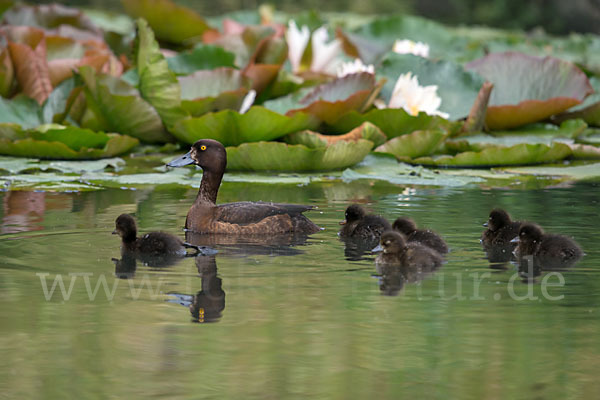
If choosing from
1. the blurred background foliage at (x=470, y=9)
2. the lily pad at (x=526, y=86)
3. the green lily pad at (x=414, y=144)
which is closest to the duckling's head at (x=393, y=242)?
the green lily pad at (x=414, y=144)

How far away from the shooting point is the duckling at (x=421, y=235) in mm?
5598

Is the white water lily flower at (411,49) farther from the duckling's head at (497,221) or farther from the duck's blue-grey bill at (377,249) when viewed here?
the duck's blue-grey bill at (377,249)

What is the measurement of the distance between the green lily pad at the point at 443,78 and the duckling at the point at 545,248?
4615mm

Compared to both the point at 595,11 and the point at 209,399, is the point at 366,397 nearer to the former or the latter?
the point at 209,399

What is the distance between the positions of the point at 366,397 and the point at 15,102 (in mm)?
7380

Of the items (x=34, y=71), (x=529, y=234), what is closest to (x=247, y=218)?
(x=529, y=234)

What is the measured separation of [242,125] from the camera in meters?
8.76

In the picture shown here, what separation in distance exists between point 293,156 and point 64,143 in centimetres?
218

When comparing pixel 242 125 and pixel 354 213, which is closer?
pixel 354 213

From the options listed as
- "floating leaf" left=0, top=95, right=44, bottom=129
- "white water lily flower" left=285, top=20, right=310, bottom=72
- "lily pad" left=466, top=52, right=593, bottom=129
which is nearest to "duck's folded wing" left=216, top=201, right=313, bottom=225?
"floating leaf" left=0, top=95, right=44, bottom=129

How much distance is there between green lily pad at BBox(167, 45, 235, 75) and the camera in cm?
1063

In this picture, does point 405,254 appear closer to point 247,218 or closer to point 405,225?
point 405,225

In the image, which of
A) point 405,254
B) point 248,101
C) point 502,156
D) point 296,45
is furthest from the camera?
point 296,45

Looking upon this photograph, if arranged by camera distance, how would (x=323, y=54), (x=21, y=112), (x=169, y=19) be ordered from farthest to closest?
(x=169, y=19)
(x=323, y=54)
(x=21, y=112)
